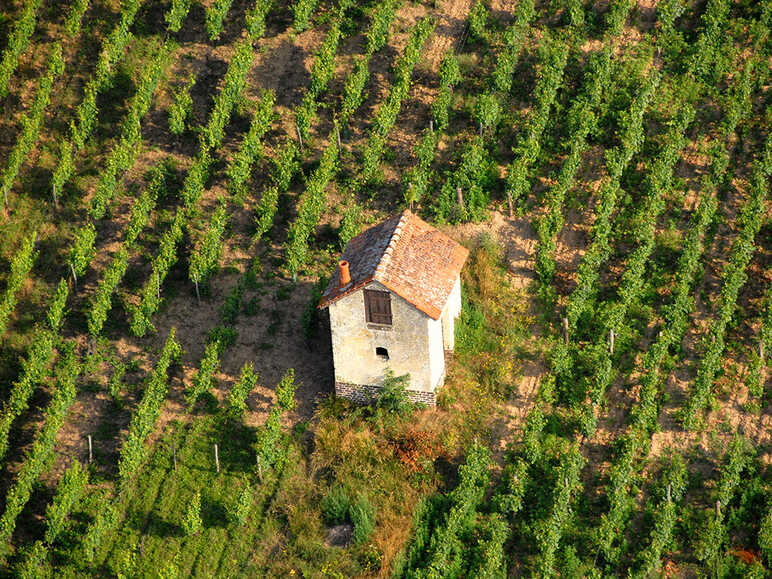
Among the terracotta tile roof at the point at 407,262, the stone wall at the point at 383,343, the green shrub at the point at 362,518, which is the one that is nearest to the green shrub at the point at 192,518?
the green shrub at the point at 362,518

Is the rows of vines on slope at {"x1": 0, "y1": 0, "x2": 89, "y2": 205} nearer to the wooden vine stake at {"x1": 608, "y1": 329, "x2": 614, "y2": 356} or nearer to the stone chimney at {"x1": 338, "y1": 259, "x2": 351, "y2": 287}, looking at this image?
the stone chimney at {"x1": 338, "y1": 259, "x2": 351, "y2": 287}

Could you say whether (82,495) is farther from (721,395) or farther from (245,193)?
(721,395)

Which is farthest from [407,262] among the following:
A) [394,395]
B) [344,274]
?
[394,395]

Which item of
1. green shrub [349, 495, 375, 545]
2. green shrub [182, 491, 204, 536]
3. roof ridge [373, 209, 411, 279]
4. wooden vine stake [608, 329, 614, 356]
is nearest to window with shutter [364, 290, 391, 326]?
roof ridge [373, 209, 411, 279]

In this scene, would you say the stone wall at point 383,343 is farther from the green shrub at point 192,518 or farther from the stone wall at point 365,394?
the green shrub at point 192,518

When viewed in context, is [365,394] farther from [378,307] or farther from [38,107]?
[38,107]

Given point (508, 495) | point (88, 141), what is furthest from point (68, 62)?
point (508, 495)

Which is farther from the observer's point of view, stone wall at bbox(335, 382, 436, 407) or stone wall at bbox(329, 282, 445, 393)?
stone wall at bbox(335, 382, 436, 407)
